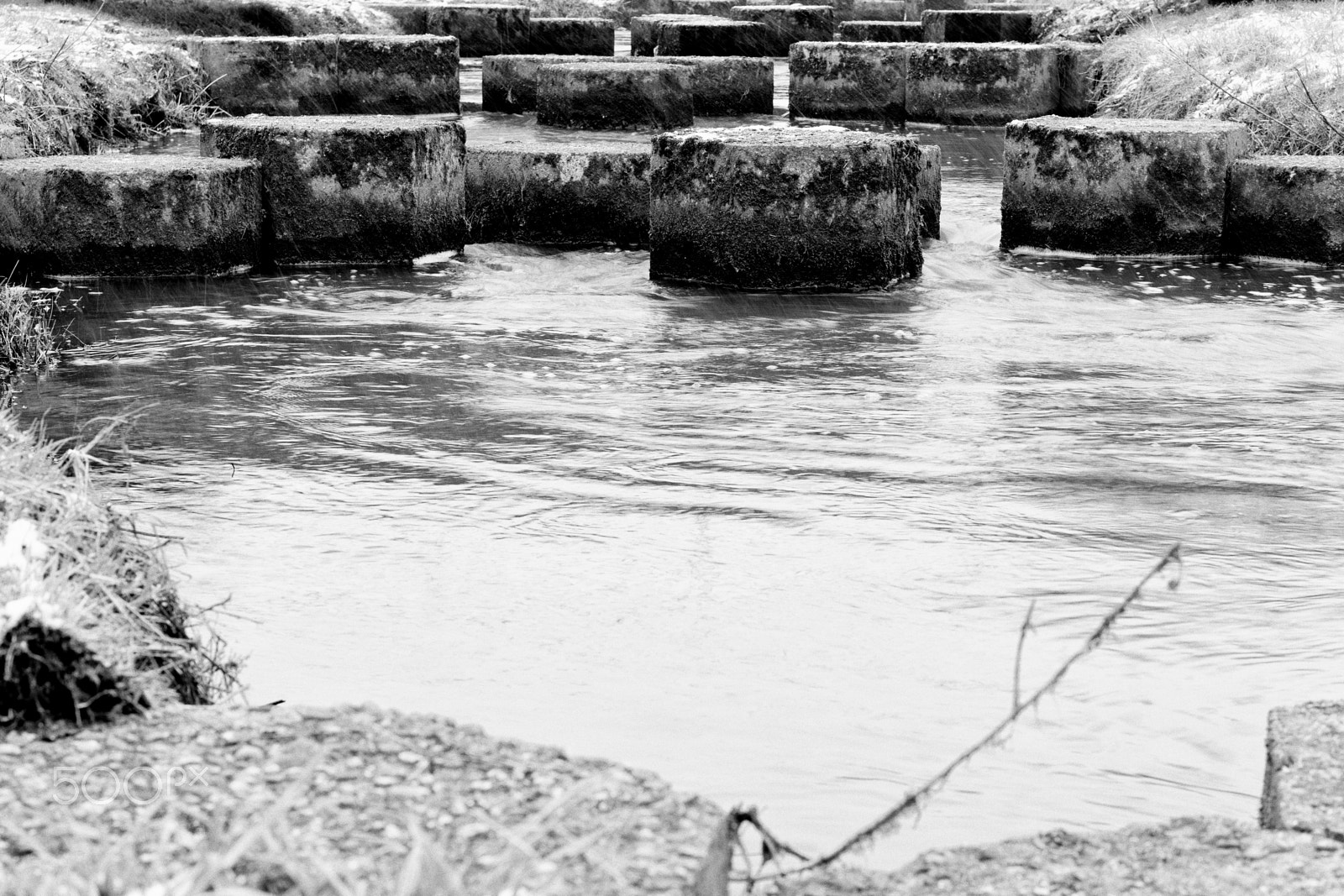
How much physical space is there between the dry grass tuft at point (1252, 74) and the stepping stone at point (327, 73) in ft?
14.7

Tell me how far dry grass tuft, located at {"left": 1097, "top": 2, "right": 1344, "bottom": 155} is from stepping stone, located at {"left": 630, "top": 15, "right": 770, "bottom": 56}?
151 inches

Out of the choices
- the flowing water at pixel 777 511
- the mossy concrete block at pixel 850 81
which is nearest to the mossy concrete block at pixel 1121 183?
the flowing water at pixel 777 511

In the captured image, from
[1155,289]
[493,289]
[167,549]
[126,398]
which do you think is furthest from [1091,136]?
[167,549]

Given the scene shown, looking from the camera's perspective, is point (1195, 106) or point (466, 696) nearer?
point (466, 696)

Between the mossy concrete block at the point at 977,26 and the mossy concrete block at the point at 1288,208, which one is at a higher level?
the mossy concrete block at the point at 977,26

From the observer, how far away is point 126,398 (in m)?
5.03

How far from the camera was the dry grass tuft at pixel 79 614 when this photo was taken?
2.18 metres

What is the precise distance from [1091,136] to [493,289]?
266 cm

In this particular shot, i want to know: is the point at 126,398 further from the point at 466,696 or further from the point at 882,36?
the point at 882,36

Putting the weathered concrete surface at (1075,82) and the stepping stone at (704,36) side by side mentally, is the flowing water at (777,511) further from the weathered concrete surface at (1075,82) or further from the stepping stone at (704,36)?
the stepping stone at (704,36)

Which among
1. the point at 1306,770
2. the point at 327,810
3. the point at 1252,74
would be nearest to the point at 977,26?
the point at 1252,74

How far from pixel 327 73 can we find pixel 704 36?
476 cm

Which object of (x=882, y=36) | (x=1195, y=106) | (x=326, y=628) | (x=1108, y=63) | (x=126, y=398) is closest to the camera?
(x=326, y=628)

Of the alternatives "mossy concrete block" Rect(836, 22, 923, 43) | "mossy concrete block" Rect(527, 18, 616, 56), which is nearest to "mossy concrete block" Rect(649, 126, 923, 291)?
"mossy concrete block" Rect(836, 22, 923, 43)
